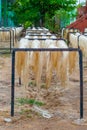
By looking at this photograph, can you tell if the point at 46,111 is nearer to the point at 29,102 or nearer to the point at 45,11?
the point at 29,102

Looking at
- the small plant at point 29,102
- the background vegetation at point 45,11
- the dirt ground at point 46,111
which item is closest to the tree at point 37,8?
the background vegetation at point 45,11

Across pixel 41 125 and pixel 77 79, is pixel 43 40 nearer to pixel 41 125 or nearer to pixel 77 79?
pixel 77 79

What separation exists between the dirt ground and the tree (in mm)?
24512

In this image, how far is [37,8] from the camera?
1335 inches

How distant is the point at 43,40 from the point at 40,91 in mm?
1892

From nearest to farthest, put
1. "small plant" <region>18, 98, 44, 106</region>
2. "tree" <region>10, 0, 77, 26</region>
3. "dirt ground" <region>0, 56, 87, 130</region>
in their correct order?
"dirt ground" <region>0, 56, 87, 130</region> → "small plant" <region>18, 98, 44, 106</region> → "tree" <region>10, 0, 77, 26</region>

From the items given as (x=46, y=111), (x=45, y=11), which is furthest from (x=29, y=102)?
Answer: (x=45, y=11)

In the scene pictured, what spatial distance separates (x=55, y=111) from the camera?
7285 millimetres

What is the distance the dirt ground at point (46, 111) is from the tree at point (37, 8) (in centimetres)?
2451

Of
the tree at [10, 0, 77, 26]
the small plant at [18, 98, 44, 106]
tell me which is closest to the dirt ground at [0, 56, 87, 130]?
the small plant at [18, 98, 44, 106]

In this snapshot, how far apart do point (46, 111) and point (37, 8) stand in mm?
27159

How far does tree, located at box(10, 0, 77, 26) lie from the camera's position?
33.7m

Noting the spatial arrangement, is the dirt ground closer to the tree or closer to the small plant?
the small plant

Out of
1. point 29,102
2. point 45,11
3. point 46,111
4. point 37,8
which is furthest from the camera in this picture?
point 45,11
